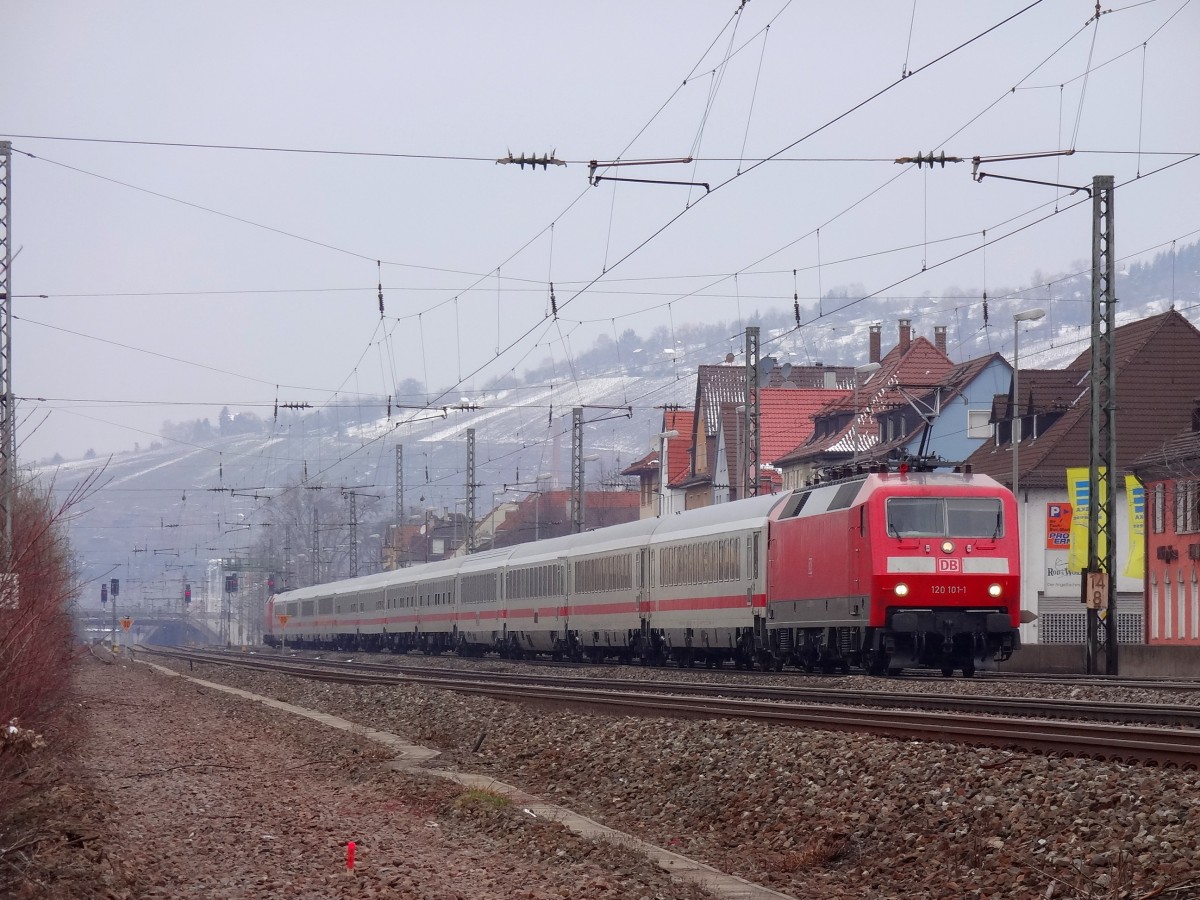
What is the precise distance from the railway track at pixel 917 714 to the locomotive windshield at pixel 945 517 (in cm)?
418

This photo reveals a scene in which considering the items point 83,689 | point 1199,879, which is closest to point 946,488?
point 1199,879

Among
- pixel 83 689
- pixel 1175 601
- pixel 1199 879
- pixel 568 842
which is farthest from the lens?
pixel 1175 601

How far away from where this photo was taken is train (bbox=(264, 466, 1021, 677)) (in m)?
28.6

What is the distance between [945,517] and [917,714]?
427 inches

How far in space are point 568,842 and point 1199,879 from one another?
17.8ft

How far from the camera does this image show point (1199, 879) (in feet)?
32.3

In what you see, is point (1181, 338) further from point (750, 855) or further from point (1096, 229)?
point (750, 855)

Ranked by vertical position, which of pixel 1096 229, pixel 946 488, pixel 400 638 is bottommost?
pixel 400 638

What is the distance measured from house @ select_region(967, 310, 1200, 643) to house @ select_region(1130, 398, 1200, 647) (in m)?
5.57

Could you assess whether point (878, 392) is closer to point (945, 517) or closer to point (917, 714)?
point (945, 517)

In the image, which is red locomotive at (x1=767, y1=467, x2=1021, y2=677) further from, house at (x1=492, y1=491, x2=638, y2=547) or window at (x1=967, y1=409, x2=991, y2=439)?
house at (x1=492, y1=491, x2=638, y2=547)

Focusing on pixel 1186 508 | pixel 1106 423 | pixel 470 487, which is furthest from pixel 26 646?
pixel 470 487

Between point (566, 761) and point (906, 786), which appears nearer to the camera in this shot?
point (906, 786)

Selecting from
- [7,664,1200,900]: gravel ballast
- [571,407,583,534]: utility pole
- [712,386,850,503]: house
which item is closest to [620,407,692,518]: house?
[712,386,850,503]: house
